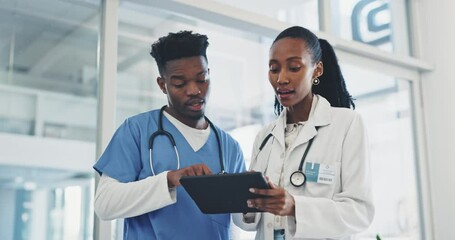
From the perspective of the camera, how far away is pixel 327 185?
4.54ft

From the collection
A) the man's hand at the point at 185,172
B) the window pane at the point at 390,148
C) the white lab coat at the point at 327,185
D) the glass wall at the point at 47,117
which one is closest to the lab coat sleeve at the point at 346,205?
Result: the white lab coat at the point at 327,185

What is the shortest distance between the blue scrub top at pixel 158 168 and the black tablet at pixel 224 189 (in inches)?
5.9

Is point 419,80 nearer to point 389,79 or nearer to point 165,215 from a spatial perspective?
point 389,79

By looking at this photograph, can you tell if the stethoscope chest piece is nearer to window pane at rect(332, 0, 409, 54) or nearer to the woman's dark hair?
the woman's dark hair

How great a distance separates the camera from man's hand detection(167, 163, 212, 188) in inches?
54.2

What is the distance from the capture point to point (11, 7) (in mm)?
2066

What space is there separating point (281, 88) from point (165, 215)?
1.50ft

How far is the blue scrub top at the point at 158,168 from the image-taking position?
5.00 ft

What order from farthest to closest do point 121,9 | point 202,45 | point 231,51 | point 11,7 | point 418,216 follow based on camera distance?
point 418,216 → point 231,51 → point 121,9 → point 11,7 → point 202,45

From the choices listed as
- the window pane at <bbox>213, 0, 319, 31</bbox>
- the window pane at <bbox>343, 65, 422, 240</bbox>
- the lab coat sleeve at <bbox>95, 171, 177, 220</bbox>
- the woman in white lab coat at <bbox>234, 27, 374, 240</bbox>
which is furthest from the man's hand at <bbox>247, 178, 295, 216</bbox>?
the window pane at <bbox>343, 65, 422, 240</bbox>

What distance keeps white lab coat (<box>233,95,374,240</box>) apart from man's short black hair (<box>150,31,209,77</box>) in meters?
0.33

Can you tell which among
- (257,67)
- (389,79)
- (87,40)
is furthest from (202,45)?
(389,79)

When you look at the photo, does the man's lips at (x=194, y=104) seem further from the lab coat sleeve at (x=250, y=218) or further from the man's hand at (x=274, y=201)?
the man's hand at (x=274, y=201)

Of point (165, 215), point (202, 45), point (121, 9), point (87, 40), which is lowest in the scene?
point (165, 215)
